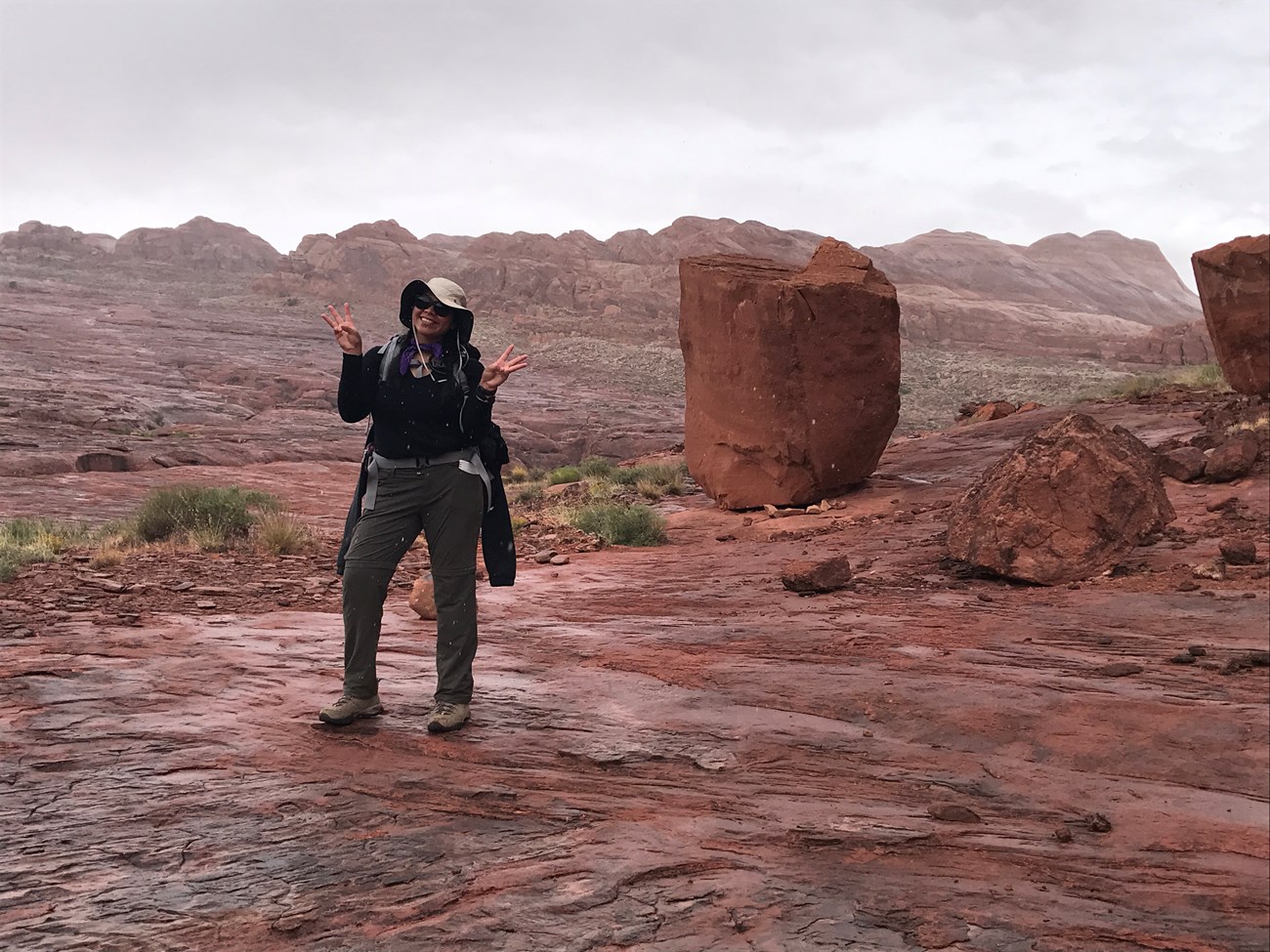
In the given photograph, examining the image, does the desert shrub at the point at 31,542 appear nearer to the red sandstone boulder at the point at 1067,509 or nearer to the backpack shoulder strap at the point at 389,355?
the backpack shoulder strap at the point at 389,355

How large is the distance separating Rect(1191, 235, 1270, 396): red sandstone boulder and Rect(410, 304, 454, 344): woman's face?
26.3 ft

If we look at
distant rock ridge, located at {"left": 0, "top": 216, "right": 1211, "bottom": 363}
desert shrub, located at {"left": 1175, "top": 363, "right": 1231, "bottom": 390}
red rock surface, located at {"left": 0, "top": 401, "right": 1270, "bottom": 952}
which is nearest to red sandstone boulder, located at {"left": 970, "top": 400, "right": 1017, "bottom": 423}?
desert shrub, located at {"left": 1175, "top": 363, "right": 1231, "bottom": 390}

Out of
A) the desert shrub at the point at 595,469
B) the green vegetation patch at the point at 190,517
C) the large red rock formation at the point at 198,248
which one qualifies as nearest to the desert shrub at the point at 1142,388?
the desert shrub at the point at 595,469

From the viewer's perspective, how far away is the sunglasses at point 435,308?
4035 mm

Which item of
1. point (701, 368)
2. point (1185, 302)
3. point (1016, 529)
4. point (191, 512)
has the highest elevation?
point (1185, 302)

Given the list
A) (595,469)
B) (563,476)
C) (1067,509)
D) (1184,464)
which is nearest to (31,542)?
(1067,509)

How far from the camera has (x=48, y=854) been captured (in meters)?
3.01

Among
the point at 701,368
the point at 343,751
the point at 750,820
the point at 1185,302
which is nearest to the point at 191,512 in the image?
the point at 701,368

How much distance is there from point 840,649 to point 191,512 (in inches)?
300

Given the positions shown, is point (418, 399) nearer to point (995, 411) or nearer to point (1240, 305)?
point (1240, 305)

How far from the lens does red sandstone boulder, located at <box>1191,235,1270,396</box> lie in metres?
9.08

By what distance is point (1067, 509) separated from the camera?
6.12 metres

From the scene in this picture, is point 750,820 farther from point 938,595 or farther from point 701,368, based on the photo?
point 701,368

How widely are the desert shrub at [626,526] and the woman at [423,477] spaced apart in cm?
595
